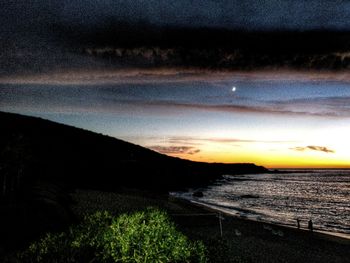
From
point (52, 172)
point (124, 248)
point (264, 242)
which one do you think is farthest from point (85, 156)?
point (124, 248)

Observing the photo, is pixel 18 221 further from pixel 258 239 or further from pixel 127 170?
pixel 127 170

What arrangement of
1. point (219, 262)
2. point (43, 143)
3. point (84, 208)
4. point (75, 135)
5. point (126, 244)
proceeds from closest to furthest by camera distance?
point (126, 244)
point (219, 262)
point (84, 208)
point (43, 143)
point (75, 135)

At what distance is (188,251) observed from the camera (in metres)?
6.70

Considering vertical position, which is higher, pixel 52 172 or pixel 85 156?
pixel 85 156

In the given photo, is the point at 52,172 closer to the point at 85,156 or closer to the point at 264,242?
the point at 85,156

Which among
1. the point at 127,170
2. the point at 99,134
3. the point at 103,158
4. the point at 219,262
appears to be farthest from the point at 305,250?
the point at 99,134

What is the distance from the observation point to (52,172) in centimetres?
7219

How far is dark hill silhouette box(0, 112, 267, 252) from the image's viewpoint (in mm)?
12875

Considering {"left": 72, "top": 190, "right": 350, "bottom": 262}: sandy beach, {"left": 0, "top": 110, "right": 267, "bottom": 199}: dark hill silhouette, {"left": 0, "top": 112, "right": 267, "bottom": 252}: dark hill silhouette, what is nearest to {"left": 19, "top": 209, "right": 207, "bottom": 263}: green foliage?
{"left": 0, "top": 112, "right": 267, "bottom": 252}: dark hill silhouette

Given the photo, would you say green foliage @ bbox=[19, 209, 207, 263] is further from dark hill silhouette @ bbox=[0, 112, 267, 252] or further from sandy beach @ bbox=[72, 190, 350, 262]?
sandy beach @ bbox=[72, 190, 350, 262]

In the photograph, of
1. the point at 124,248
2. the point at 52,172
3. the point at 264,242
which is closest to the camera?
the point at 124,248

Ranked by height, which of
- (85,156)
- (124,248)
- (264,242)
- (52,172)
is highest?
(85,156)

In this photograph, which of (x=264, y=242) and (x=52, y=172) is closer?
(x=264, y=242)

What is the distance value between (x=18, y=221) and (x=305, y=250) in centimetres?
2069
